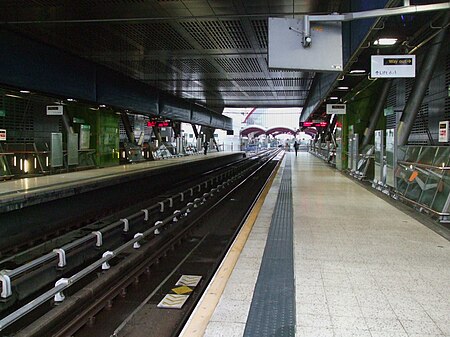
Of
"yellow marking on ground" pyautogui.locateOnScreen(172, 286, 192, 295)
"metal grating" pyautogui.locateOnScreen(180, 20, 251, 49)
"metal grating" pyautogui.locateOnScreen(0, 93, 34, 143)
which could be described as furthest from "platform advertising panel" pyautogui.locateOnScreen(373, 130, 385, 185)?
"metal grating" pyautogui.locateOnScreen(0, 93, 34, 143)

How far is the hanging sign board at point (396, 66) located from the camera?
332 inches

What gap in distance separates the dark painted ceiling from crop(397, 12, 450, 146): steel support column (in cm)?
240

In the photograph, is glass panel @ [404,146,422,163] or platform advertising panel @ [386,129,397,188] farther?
platform advertising panel @ [386,129,397,188]

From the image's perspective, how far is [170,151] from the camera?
30.0 meters

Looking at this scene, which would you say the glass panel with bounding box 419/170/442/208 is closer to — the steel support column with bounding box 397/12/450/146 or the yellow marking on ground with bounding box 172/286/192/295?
the steel support column with bounding box 397/12/450/146

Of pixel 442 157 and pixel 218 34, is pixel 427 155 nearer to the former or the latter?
pixel 442 157

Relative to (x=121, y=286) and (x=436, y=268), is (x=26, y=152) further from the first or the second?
(x=436, y=268)

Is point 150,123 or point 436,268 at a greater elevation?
point 150,123

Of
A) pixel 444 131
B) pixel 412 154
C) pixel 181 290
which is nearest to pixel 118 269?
pixel 181 290

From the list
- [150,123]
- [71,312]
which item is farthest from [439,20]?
[150,123]

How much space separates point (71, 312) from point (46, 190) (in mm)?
4926

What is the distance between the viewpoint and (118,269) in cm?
616

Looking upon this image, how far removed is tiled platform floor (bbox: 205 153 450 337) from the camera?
332 cm

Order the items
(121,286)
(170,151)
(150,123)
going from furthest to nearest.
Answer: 1. (170,151)
2. (150,123)
3. (121,286)
